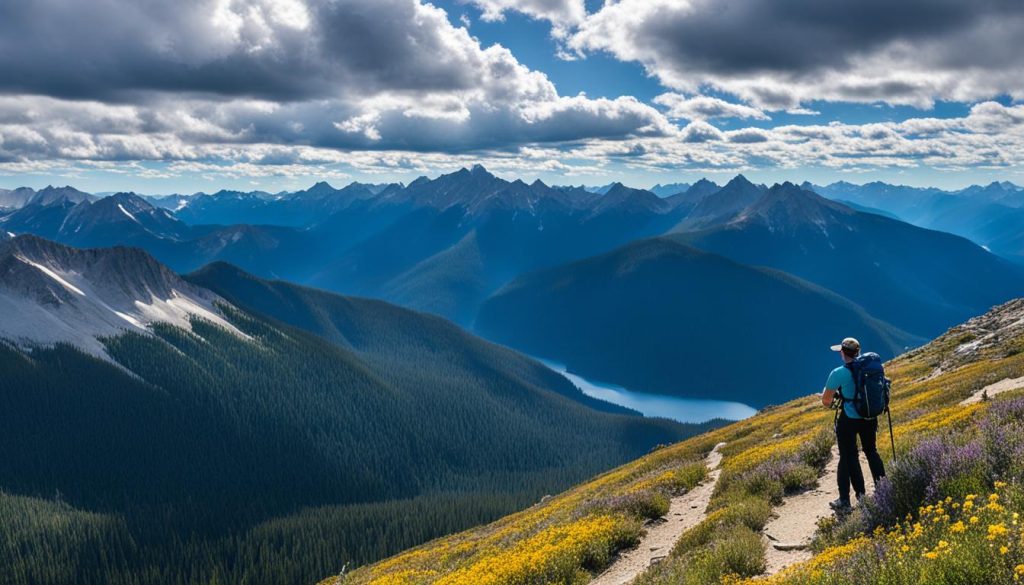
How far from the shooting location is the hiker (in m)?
15.6

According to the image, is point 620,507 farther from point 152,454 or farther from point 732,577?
point 152,454

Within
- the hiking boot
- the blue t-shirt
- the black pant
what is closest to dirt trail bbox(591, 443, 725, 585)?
the hiking boot

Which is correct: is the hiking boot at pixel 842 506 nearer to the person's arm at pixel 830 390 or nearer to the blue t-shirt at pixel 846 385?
the blue t-shirt at pixel 846 385

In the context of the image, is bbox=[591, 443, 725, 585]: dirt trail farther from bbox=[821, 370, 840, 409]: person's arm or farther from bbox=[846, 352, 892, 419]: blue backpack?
bbox=[846, 352, 892, 419]: blue backpack

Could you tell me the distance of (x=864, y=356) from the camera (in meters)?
Answer: 16.0

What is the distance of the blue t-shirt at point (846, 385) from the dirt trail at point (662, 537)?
662 cm

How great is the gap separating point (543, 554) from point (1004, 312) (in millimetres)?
58355

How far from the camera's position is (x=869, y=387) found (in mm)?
15516

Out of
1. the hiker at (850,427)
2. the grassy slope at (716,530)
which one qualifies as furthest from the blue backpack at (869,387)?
the grassy slope at (716,530)

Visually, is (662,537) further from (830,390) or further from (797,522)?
(830,390)

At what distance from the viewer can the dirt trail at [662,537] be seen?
1739 cm

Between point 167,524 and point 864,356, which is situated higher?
point 864,356

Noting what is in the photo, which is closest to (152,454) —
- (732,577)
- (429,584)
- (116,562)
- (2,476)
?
(2,476)

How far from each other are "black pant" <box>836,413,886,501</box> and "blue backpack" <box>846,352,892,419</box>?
390 millimetres
